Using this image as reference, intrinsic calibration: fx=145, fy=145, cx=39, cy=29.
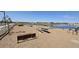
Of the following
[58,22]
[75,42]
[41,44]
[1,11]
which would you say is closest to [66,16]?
[58,22]

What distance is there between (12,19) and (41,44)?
0.73 metres

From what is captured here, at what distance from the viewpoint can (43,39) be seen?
2.76 metres

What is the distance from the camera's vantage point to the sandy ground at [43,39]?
8.86 ft

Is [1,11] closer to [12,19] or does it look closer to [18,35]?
[12,19]

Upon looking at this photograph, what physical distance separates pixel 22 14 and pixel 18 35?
16.1 inches

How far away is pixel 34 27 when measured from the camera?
2.80m

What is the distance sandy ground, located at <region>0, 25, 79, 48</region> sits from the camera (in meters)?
2.70
